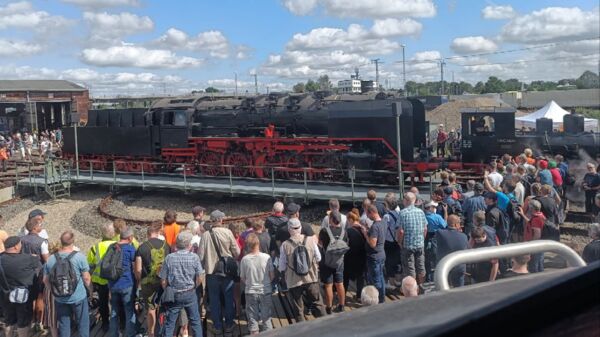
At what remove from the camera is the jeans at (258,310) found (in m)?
6.25

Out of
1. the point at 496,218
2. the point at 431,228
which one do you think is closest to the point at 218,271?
the point at 431,228

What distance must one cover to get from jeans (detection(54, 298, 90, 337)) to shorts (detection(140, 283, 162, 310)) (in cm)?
65

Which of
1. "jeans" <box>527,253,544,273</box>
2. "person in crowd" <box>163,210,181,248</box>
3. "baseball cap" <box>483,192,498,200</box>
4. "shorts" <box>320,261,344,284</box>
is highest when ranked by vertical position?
"baseball cap" <box>483,192,498,200</box>

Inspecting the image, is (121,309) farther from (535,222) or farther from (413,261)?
(535,222)

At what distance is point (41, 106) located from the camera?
44.7m

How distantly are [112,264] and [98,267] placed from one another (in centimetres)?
43

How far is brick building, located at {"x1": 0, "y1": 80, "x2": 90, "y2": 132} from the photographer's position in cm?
4172

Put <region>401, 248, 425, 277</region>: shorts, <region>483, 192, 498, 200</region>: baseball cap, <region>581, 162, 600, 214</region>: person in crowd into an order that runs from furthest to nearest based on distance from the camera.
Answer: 1. <region>581, 162, 600, 214</region>: person in crowd
2. <region>483, 192, 498, 200</region>: baseball cap
3. <region>401, 248, 425, 277</region>: shorts

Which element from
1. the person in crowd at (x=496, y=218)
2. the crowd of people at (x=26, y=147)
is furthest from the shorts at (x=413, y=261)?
the crowd of people at (x=26, y=147)

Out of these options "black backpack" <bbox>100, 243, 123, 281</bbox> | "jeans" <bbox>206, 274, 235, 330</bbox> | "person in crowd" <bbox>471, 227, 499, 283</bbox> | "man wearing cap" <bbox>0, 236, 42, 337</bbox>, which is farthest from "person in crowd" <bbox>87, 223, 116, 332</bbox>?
"person in crowd" <bbox>471, 227, 499, 283</bbox>

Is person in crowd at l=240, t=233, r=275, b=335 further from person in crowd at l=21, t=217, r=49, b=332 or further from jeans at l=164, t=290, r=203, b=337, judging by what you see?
person in crowd at l=21, t=217, r=49, b=332

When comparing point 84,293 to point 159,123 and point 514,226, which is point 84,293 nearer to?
point 514,226

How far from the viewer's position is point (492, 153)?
1636 centimetres

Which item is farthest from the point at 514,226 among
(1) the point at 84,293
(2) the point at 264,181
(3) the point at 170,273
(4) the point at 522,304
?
(2) the point at 264,181
